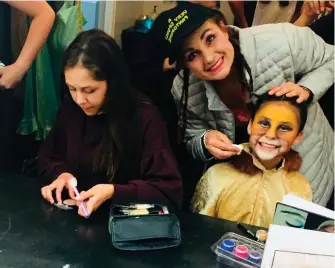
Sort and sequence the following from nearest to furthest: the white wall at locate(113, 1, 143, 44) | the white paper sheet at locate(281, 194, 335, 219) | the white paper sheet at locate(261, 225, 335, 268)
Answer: the white paper sheet at locate(261, 225, 335, 268), the white paper sheet at locate(281, 194, 335, 219), the white wall at locate(113, 1, 143, 44)

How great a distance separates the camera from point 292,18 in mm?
1175

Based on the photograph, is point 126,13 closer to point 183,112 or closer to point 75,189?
point 183,112

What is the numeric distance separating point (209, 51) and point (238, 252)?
459mm

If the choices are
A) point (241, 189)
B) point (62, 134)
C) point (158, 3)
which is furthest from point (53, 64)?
point (241, 189)

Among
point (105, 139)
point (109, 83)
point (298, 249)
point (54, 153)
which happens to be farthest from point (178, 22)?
point (298, 249)

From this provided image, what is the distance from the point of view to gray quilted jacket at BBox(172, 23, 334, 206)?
1157mm

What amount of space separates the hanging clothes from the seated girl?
0.04 m

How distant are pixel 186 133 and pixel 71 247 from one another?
1.33ft

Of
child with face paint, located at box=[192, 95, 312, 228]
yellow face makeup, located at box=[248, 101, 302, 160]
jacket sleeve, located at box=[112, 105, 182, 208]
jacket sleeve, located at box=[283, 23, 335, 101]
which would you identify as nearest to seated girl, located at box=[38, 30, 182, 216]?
jacket sleeve, located at box=[112, 105, 182, 208]

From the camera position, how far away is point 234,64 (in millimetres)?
1158

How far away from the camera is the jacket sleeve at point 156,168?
3.73 feet

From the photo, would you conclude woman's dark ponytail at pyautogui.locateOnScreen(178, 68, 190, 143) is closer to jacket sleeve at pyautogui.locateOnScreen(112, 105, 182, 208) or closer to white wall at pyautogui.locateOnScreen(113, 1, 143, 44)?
jacket sleeve at pyautogui.locateOnScreen(112, 105, 182, 208)

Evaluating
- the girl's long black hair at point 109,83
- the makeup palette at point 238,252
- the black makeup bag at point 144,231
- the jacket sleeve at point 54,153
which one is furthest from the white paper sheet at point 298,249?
the jacket sleeve at point 54,153

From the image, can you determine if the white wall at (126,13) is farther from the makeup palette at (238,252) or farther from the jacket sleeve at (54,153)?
the makeup palette at (238,252)
